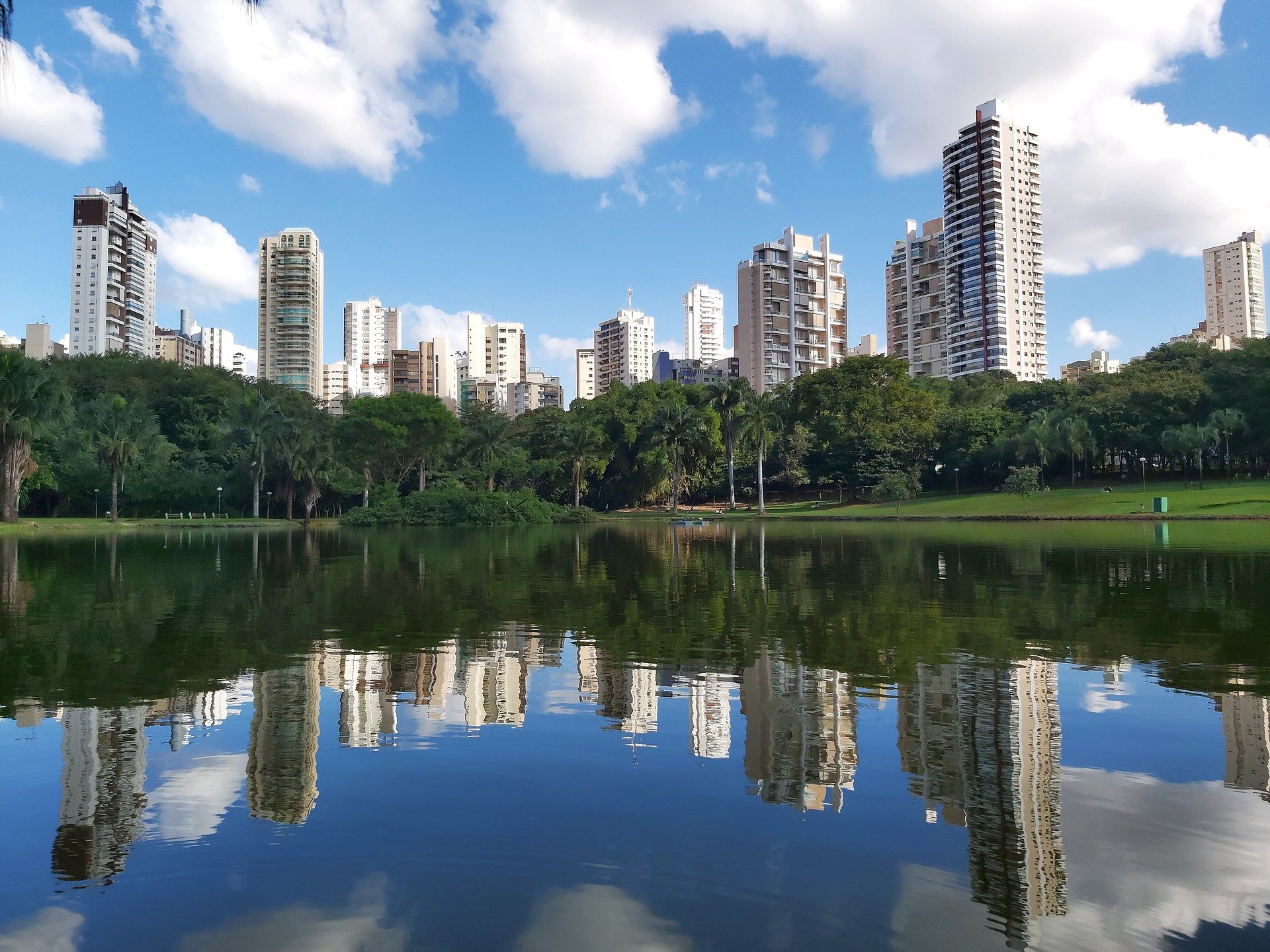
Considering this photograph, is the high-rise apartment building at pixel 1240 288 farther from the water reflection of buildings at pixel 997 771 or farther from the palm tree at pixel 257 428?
the water reflection of buildings at pixel 997 771

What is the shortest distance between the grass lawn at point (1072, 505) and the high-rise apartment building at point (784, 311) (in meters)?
68.5

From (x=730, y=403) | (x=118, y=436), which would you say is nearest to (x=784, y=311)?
(x=730, y=403)

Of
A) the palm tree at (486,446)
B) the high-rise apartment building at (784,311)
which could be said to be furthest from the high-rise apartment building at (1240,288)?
the palm tree at (486,446)

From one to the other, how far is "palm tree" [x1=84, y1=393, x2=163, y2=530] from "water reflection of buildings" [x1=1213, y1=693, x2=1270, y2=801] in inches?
2577

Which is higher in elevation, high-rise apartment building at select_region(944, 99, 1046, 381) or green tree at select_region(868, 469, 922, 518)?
high-rise apartment building at select_region(944, 99, 1046, 381)

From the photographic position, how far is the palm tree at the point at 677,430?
2785 inches

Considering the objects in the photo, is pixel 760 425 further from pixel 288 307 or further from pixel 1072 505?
pixel 288 307

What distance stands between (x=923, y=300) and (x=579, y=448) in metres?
110

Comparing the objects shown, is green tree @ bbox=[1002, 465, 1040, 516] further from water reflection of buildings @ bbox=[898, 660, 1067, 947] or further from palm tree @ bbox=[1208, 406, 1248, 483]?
water reflection of buildings @ bbox=[898, 660, 1067, 947]

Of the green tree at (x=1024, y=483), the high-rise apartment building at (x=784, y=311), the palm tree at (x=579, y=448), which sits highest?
the high-rise apartment building at (x=784, y=311)

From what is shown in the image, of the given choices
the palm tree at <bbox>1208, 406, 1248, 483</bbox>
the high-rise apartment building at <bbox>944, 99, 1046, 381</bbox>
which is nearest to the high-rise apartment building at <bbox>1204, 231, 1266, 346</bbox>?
the high-rise apartment building at <bbox>944, 99, 1046, 381</bbox>

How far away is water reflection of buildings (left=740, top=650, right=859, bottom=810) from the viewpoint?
5652 mm

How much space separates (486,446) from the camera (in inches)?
2982

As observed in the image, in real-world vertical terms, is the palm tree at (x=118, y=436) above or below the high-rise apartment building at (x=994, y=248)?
below
